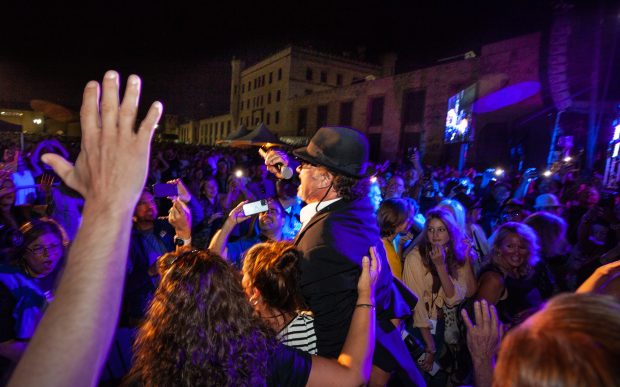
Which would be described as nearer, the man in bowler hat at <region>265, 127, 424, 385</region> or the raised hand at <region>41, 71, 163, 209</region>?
the raised hand at <region>41, 71, 163, 209</region>

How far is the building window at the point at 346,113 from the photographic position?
33.0 metres

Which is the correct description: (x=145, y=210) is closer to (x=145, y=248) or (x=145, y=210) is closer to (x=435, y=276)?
(x=145, y=248)

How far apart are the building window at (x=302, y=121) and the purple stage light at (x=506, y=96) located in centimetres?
2133

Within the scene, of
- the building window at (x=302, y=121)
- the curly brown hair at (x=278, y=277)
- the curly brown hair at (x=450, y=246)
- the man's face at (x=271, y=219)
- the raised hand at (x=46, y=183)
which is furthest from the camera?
the building window at (x=302, y=121)

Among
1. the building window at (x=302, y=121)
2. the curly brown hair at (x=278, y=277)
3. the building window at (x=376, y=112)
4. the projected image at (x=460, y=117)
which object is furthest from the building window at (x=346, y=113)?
the curly brown hair at (x=278, y=277)

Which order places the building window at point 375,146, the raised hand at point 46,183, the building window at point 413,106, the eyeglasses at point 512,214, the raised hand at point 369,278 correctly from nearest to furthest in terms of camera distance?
the raised hand at point 369,278 → the raised hand at point 46,183 → the eyeglasses at point 512,214 → the building window at point 413,106 → the building window at point 375,146

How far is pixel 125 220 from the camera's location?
29.2 inches

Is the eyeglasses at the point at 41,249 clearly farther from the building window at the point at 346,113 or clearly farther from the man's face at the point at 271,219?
the building window at the point at 346,113

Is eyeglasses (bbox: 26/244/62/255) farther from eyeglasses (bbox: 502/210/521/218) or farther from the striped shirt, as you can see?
eyeglasses (bbox: 502/210/521/218)

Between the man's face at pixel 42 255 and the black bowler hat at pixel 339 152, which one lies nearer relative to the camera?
the black bowler hat at pixel 339 152

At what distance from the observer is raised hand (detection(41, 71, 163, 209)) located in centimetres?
74

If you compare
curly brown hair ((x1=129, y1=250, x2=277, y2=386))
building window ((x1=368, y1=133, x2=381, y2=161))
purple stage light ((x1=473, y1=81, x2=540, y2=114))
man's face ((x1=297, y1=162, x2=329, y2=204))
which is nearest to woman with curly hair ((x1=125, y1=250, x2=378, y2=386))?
curly brown hair ((x1=129, y1=250, x2=277, y2=386))

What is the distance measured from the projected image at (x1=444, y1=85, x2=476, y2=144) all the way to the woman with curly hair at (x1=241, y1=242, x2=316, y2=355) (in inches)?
871

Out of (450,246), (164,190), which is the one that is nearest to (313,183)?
(164,190)
